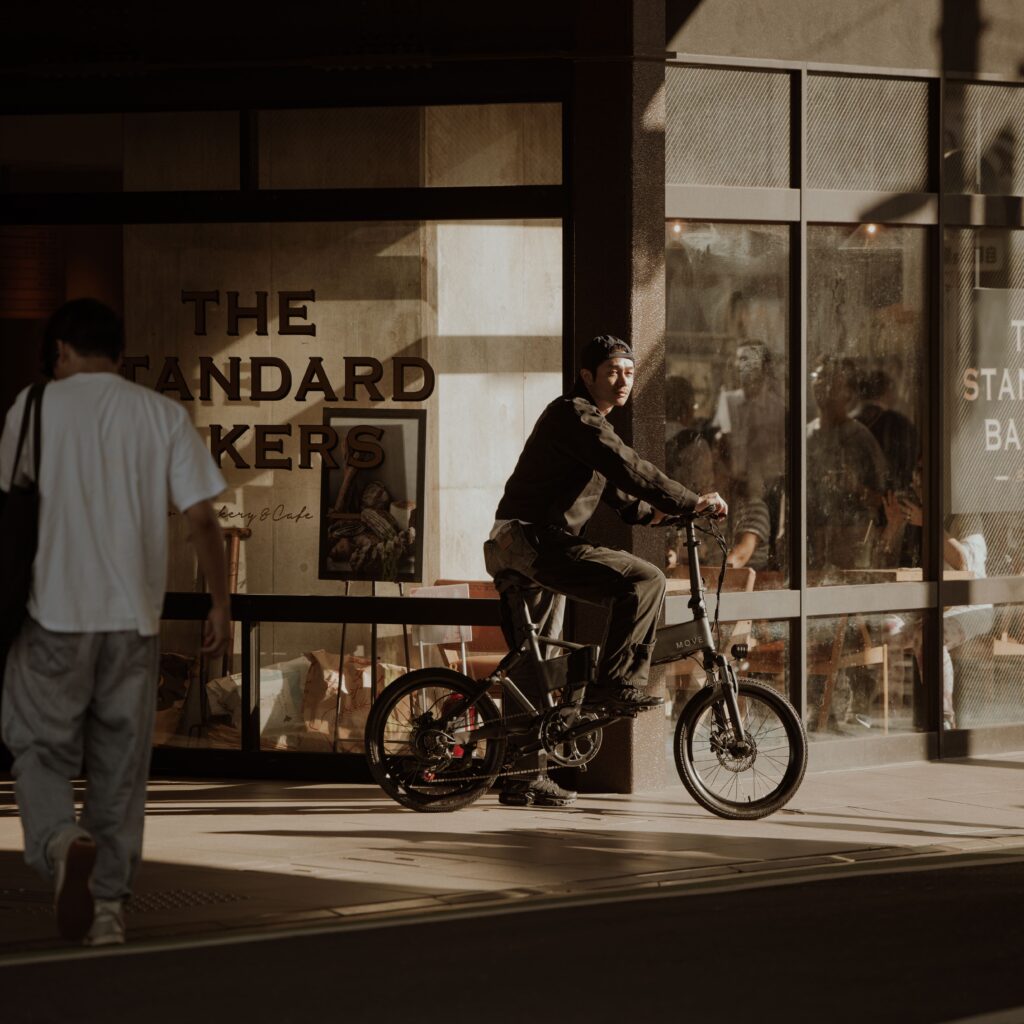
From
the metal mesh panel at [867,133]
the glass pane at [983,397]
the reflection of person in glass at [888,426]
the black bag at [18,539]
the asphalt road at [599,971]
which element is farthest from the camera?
the glass pane at [983,397]

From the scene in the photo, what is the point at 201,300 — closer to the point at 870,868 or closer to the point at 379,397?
the point at 379,397

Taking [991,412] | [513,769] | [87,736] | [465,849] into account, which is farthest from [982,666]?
[87,736]

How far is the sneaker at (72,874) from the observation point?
6.04 m

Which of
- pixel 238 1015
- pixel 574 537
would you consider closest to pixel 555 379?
pixel 574 537

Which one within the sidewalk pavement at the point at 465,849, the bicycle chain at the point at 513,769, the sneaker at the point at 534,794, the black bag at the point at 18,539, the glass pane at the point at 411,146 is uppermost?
the glass pane at the point at 411,146

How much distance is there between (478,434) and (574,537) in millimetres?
1257

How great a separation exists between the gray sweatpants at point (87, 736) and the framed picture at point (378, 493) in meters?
3.85

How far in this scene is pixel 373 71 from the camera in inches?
397

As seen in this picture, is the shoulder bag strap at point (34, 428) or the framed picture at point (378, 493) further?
the framed picture at point (378, 493)

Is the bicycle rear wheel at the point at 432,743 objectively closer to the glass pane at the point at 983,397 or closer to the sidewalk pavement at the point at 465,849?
the sidewalk pavement at the point at 465,849

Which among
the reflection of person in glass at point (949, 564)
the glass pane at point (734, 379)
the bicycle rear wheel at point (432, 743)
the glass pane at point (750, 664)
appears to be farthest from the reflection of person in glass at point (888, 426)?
the bicycle rear wheel at point (432, 743)

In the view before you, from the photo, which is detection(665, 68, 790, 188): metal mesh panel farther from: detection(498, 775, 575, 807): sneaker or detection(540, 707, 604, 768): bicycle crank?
detection(498, 775, 575, 807): sneaker

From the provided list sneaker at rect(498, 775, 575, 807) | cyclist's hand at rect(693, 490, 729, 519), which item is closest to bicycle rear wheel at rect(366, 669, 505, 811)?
sneaker at rect(498, 775, 575, 807)

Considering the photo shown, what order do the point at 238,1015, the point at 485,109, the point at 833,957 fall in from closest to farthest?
the point at 238,1015, the point at 833,957, the point at 485,109
